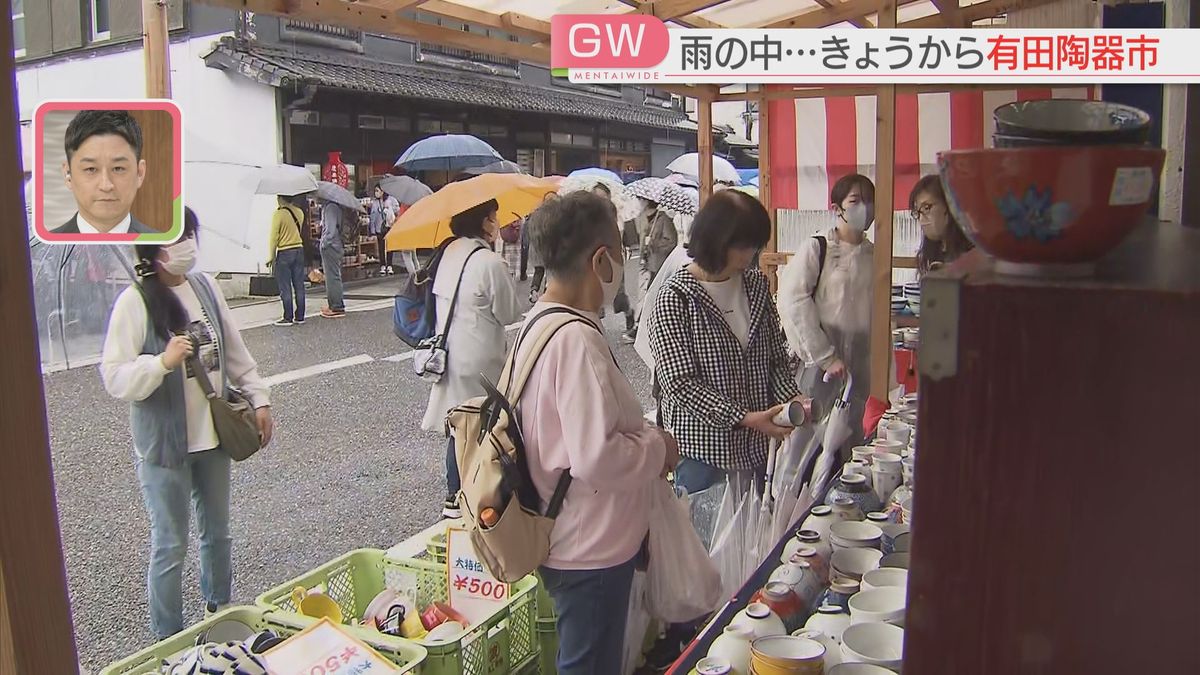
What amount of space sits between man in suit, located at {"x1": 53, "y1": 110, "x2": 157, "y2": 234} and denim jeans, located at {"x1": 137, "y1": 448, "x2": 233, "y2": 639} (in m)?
0.74

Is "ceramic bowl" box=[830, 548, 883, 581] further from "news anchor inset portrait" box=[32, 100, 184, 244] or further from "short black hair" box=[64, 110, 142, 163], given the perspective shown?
"short black hair" box=[64, 110, 142, 163]

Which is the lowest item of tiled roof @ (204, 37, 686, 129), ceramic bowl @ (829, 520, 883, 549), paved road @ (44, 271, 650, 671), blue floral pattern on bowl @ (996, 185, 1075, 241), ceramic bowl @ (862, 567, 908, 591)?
paved road @ (44, 271, 650, 671)

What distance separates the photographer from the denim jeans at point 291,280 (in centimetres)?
868

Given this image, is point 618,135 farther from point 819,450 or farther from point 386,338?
point 819,450

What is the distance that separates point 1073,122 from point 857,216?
3.00 meters

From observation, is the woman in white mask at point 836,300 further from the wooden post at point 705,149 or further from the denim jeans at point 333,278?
the denim jeans at point 333,278

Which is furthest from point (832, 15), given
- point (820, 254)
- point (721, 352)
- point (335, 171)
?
point (335, 171)

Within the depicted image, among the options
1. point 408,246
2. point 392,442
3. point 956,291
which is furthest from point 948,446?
point 392,442

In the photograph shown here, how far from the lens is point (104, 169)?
2.72 meters

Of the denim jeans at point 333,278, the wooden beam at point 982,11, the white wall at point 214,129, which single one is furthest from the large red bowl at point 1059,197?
the denim jeans at point 333,278

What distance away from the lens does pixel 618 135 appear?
648 inches

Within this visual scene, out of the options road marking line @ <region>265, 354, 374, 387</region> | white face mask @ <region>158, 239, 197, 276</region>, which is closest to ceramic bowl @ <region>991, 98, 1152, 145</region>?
white face mask @ <region>158, 239, 197, 276</region>

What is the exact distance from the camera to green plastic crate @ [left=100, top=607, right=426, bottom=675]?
2.06 m

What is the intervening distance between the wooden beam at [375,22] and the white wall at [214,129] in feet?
11.3
